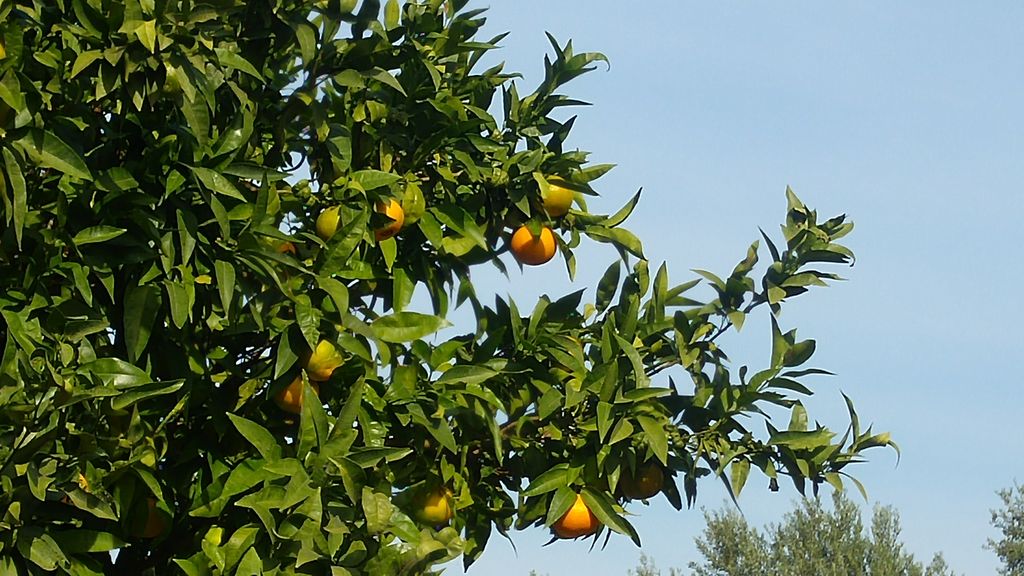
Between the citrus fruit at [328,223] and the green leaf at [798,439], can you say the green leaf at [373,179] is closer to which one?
the citrus fruit at [328,223]

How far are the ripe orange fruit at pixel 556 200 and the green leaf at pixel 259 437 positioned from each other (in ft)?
4.74

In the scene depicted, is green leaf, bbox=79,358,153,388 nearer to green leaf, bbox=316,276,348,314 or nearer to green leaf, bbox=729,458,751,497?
green leaf, bbox=316,276,348,314

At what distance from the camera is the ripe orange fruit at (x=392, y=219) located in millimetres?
4617

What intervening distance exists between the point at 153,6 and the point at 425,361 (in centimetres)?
136

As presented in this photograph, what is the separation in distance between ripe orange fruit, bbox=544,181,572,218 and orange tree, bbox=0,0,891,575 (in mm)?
13

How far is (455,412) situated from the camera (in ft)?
14.4

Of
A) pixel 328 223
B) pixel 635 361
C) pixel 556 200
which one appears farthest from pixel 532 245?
pixel 328 223

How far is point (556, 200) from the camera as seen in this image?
503 centimetres

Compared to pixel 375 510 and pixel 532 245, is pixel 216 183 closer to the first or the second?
pixel 375 510

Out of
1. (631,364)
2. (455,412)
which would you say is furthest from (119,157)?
(631,364)

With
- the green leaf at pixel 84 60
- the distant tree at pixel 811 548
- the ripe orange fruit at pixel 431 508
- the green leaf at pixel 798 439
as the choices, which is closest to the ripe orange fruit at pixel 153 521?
the ripe orange fruit at pixel 431 508

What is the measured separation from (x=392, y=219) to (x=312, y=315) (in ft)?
1.93

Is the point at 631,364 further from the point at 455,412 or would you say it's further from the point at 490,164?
the point at 490,164

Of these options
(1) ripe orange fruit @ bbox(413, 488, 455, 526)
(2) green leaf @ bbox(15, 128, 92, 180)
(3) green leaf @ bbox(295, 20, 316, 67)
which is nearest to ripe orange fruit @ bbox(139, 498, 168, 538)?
(1) ripe orange fruit @ bbox(413, 488, 455, 526)
